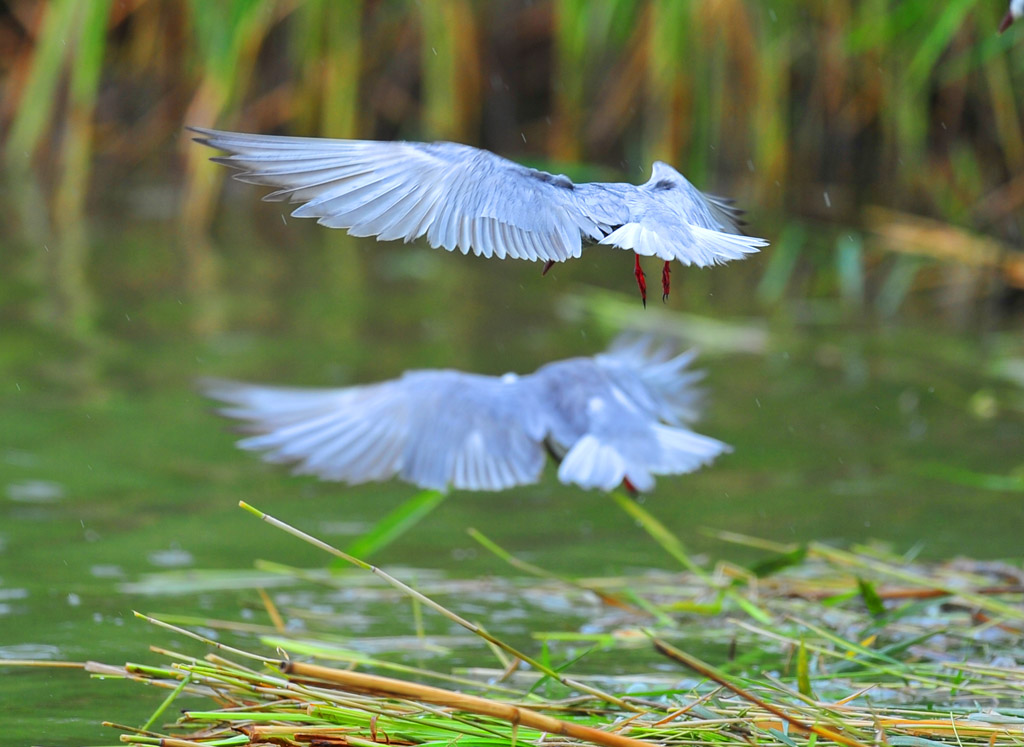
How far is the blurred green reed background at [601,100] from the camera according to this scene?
6.68m

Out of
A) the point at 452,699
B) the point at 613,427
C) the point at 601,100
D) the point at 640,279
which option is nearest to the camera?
the point at 452,699

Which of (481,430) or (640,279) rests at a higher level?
(640,279)

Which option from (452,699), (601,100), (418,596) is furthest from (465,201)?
(601,100)

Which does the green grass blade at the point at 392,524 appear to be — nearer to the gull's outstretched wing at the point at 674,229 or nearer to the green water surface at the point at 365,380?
the green water surface at the point at 365,380

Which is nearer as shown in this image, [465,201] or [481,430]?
[465,201]

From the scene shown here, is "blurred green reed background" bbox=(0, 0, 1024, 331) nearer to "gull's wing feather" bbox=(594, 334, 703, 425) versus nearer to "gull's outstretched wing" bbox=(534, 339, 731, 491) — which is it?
"gull's wing feather" bbox=(594, 334, 703, 425)

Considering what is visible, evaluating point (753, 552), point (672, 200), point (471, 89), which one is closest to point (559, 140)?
point (471, 89)

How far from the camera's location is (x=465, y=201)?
2.08 meters

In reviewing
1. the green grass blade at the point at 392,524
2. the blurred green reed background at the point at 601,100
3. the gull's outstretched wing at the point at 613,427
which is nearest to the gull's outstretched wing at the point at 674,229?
the gull's outstretched wing at the point at 613,427

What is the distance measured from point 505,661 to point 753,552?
115cm

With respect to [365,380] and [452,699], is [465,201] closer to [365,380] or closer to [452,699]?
[452,699]

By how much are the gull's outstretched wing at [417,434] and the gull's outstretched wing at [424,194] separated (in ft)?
2.38

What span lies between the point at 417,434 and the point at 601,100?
6.21 meters

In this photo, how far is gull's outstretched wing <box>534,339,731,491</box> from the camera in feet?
8.38
